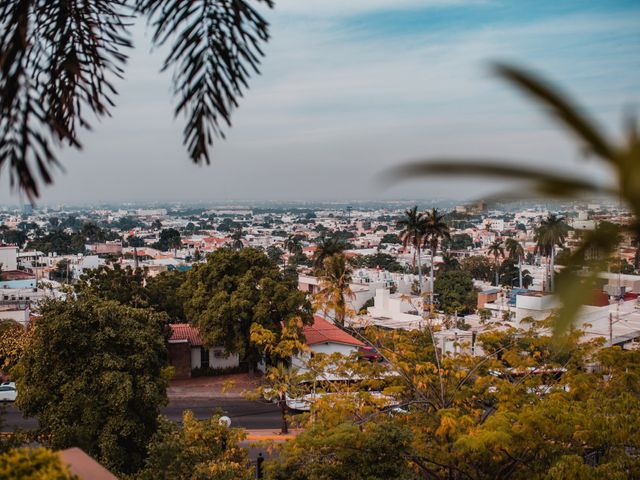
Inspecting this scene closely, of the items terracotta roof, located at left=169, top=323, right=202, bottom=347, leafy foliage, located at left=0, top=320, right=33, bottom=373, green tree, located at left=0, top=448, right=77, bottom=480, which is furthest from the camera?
terracotta roof, located at left=169, top=323, right=202, bottom=347

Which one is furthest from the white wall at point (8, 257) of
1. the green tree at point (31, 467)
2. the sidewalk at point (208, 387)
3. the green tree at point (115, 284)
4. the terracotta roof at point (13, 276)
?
the green tree at point (31, 467)

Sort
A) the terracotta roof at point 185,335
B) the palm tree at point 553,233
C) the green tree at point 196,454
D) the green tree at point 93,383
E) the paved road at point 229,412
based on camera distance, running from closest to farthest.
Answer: the palm tree at point 553,233 < the green tree at point 196,454 < the green tree at point 93,383 < the paved road at point 229,412 < the terracotta roof at point 185,335

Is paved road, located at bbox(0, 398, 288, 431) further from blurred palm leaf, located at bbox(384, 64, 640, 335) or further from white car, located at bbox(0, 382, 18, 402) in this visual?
blurred palm leaf, located at bbox(384, 64, 640, 335)

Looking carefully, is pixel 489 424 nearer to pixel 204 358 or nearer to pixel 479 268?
pixel 204 358

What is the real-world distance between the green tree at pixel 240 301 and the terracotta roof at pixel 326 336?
1.08 meters

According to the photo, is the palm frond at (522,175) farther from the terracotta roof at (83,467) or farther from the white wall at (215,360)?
the white wall at (215,360)

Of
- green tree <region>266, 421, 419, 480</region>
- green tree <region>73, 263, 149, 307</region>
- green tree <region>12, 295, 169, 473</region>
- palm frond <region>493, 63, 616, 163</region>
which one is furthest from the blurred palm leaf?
green tree <region>73, 263, 149, 307</region>

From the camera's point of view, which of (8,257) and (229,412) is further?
(8,257)

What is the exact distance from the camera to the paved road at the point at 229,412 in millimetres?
16484

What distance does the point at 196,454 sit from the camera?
8.17 m

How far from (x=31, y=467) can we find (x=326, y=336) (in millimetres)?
18102

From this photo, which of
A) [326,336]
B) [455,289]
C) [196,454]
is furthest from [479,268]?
[196,454]

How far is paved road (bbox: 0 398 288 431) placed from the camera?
16484mm

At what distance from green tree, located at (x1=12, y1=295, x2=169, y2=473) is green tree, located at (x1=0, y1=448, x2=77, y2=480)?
23.1ft
